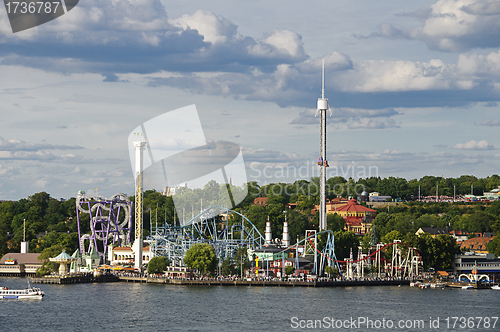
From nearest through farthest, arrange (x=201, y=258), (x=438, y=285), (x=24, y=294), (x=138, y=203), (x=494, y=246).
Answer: (x=24, y=294) → (x=438, y=285) → (x=201, y=258) → (x=138, y=203) → (x=494, y=246)

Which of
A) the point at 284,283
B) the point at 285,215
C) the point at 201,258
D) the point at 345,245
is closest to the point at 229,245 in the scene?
the point at 201,258

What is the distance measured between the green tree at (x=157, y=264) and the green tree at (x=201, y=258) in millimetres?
5435

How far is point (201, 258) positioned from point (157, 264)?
8.14 metres

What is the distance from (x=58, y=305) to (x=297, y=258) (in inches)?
1181

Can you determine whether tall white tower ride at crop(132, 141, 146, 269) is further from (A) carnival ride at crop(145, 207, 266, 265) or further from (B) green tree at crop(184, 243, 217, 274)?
(B) green tree at crop(184, 243, 217, 274)

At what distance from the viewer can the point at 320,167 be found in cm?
11275

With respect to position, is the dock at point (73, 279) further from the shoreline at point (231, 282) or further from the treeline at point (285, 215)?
the treeline at point (285, 215)

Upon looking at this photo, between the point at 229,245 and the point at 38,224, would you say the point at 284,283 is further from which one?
the point at 38,224

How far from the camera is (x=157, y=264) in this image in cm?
9112

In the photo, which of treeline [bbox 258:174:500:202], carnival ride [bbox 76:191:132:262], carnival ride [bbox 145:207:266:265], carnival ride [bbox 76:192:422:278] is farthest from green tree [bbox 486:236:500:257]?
treeline [bbox 258:174:500:202]

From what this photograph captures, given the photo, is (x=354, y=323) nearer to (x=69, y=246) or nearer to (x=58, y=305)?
(x=58, y=305)

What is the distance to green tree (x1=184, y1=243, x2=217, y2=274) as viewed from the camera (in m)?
85.2

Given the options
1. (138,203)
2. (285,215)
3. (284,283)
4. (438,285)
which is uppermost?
(138,203)

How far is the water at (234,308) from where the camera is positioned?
5606cm
